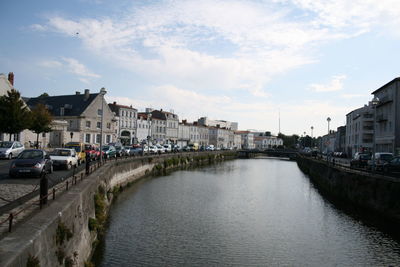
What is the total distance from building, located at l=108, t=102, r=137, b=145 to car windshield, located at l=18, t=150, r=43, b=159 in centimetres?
6077

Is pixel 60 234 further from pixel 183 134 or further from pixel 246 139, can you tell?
pixel 246 139

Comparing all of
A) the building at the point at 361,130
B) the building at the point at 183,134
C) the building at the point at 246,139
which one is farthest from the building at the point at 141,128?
the building at the point at 246,139

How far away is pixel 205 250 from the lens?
15117mm

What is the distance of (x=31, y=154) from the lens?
62.4 ft

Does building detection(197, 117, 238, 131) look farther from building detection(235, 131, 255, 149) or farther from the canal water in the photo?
the canal water

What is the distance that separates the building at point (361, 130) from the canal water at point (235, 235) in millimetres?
50416

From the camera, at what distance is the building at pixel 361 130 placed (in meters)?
71.6

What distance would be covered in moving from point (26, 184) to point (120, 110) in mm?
65665

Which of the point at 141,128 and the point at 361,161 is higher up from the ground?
the point at 141,128

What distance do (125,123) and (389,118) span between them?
55.3 metres

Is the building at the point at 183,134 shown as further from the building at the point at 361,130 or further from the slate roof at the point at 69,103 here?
the building at the point at 361,130

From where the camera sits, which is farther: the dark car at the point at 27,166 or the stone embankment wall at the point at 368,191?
the stone embankment wall at the point at 368,191

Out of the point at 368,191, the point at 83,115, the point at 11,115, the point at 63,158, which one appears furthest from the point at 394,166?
the point at 83,115

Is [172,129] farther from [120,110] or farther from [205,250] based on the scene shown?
[205,250]
